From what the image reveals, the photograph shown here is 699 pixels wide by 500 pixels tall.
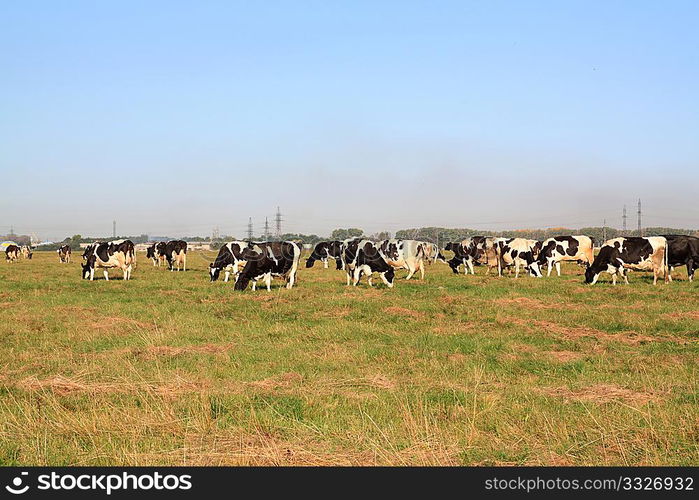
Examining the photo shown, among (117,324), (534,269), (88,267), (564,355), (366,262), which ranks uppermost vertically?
(366,262)

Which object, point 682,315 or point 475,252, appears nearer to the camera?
point 682,315

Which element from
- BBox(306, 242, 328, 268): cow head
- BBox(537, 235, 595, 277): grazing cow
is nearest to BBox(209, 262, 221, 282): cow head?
BBox(306, 242, 328, 268): cow head

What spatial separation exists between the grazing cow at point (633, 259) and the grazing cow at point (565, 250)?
20.3ft

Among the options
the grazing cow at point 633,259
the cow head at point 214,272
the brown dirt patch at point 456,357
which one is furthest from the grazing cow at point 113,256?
the brown dirt patch at point 456,357

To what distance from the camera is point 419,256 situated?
31.2m

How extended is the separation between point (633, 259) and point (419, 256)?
31.4ft

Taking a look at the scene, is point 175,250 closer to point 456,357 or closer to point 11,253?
point 456,357

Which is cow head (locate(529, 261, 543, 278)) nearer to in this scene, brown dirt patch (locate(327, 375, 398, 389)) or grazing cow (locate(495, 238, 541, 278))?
grazing cow (locate(495, 238, 541, 278))

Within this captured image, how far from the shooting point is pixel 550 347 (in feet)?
40.4

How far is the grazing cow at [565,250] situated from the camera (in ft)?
113

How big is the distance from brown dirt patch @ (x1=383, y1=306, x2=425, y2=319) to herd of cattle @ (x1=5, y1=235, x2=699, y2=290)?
851 centimetres

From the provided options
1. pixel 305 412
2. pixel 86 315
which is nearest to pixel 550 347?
pixel 305 412

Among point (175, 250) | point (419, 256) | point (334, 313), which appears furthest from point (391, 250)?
point (175, 250)
